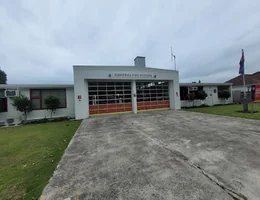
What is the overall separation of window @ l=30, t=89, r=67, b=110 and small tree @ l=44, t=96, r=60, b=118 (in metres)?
0.76

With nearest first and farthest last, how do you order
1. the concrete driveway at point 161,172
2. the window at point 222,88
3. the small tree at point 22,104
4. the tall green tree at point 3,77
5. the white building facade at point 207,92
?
the concrete driveway at point 161,172
the small tree at point 22,104
the white building facade at point 207,92
the window at point 222,88
the tall green tree at point 3,77

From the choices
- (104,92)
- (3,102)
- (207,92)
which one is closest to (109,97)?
(104,92)

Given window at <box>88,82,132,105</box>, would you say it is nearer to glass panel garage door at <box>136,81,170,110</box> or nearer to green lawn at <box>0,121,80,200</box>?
glass panel garage door at <box>136,81,170,110</box>

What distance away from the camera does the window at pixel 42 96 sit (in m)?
11.0

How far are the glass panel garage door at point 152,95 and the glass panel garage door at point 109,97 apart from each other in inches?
48.8

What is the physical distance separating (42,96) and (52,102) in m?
Result: 1.64

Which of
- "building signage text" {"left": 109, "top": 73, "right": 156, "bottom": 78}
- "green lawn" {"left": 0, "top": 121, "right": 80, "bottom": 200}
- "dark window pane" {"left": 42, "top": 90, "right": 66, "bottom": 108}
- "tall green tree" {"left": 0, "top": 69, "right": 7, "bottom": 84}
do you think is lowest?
"green lawn" {"left": 0, "top": 121, "right": 80, "bottom": 200}

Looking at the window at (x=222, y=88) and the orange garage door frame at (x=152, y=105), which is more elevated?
the window at (x=222, y=88)

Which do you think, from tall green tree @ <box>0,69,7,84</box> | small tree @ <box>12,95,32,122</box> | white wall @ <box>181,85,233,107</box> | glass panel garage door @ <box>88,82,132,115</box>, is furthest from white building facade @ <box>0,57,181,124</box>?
tall green tree @ <box>0,69,7,84</box>

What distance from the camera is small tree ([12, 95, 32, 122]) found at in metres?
9.70

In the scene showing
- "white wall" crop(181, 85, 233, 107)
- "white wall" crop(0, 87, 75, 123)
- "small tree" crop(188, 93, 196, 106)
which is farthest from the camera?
"white wall" crop(181, 85, 233, 107)

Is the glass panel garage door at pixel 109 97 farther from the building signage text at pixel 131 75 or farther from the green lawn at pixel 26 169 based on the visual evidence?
the green lawn at pixel 26 169

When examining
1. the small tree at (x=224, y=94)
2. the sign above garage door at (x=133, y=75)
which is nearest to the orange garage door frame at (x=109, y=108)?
the sign above garage door at (x=133, y=75)

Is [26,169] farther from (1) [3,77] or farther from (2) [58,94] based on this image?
(1) [3,77]
